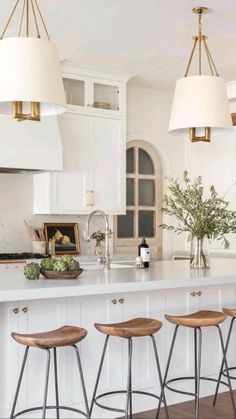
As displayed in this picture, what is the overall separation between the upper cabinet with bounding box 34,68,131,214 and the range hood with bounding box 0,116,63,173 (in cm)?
26

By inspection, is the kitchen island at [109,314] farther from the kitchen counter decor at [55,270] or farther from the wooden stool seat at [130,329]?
the wooden stool seat at [130,329]

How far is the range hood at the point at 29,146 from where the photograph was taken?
5602 mm

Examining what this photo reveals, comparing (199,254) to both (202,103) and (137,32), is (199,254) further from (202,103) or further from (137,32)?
(137,32)

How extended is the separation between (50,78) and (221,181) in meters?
4.07

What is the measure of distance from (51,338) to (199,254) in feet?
5.67

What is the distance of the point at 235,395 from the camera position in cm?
447

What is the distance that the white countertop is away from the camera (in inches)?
130

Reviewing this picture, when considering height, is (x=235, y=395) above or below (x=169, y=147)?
below

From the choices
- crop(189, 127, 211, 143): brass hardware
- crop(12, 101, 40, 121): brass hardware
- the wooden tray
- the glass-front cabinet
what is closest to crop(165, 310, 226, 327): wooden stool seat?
the wooden tray

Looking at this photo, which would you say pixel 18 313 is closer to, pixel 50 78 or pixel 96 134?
pixel 50 78

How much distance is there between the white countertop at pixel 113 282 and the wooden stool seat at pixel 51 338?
0.20 metres

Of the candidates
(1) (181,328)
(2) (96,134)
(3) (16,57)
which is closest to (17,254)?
(2) (96,134)

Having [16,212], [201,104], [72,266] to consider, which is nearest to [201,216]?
[201,104]

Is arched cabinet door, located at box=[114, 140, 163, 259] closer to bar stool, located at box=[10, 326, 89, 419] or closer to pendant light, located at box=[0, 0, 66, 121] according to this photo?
bar stool, located at box=[10, 326, 89, 419]
